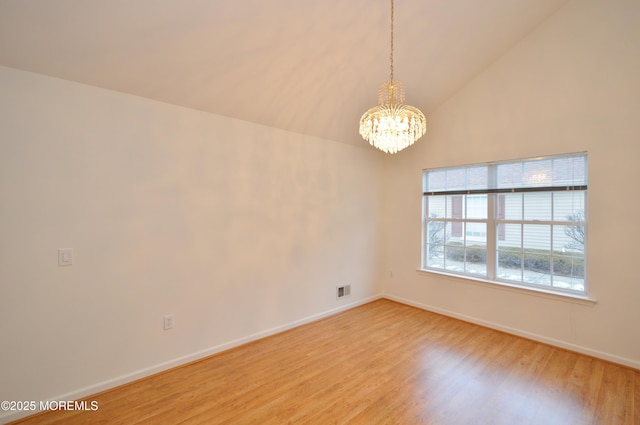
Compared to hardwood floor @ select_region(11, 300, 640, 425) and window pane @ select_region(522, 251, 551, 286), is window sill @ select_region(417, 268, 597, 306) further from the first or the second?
hardwood floor @ select_region(11, 300, 640, 425)

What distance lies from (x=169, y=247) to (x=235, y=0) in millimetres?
2134

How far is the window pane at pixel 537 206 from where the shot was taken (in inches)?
128

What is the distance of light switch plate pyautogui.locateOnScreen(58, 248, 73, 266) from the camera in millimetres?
2139

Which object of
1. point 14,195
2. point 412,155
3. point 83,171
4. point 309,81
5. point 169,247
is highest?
point 309,81

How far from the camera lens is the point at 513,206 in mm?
3533

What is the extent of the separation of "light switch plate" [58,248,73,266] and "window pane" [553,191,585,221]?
15.8 feet

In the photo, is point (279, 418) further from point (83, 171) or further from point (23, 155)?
point (23, 155)

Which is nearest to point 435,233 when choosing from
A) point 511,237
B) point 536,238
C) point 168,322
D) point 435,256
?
point 435,256

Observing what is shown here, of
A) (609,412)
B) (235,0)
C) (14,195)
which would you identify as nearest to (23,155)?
(14,195)

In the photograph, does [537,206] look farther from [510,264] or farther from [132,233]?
[132,233]

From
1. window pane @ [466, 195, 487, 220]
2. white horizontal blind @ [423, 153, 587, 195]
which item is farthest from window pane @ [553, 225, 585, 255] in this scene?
window pane @ [466, 195, 487, 220]

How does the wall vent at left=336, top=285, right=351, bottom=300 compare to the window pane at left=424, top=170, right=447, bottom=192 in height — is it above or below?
below

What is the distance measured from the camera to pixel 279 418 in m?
2.00

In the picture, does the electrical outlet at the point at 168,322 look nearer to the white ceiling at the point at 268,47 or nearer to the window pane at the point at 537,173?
the white ceiling at the point at 268,47
